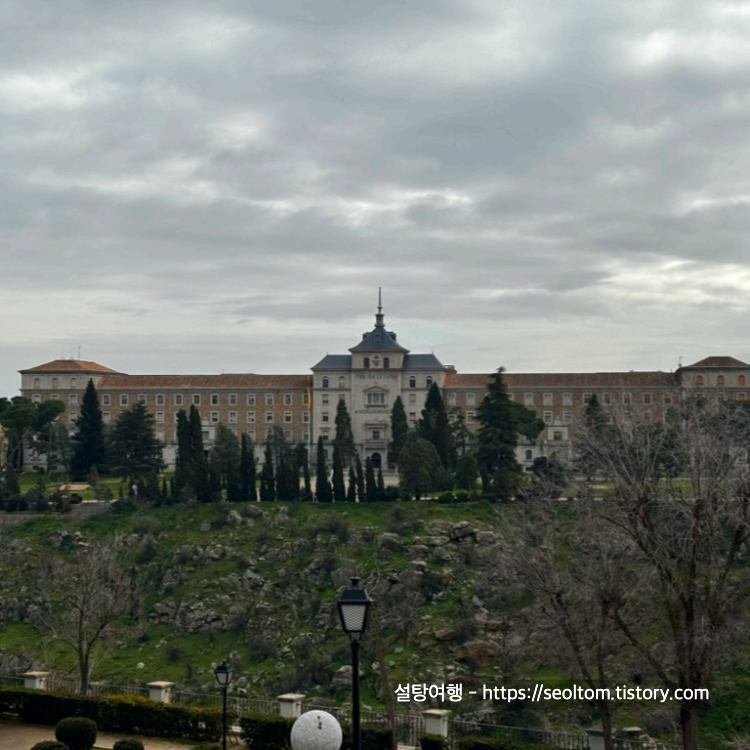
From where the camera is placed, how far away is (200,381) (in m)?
72.1

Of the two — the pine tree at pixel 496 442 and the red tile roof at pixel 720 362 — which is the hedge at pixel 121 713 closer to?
the pine tree at pixel 496 442

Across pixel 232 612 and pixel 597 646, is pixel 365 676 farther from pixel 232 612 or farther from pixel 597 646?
pixel 597 646

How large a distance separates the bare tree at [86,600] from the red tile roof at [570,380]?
35288 mm

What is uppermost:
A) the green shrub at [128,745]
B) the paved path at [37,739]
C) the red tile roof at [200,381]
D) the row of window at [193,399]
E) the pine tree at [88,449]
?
the red tile roof at [200,381]

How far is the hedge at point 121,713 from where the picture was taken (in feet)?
56.5

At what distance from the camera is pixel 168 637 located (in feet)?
111

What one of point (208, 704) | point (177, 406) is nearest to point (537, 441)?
point (177, 406)

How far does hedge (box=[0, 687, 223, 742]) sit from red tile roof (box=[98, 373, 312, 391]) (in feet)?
169

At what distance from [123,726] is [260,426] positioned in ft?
173

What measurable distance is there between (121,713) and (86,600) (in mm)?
5739

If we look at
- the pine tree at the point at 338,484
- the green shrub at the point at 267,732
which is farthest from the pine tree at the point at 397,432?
the green shrub at the point at 267,732

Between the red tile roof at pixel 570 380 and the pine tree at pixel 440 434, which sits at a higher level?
the red tile roof at pixel 570 380

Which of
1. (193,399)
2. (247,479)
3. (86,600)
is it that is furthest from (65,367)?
(86,600)

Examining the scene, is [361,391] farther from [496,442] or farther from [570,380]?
[496,442]
